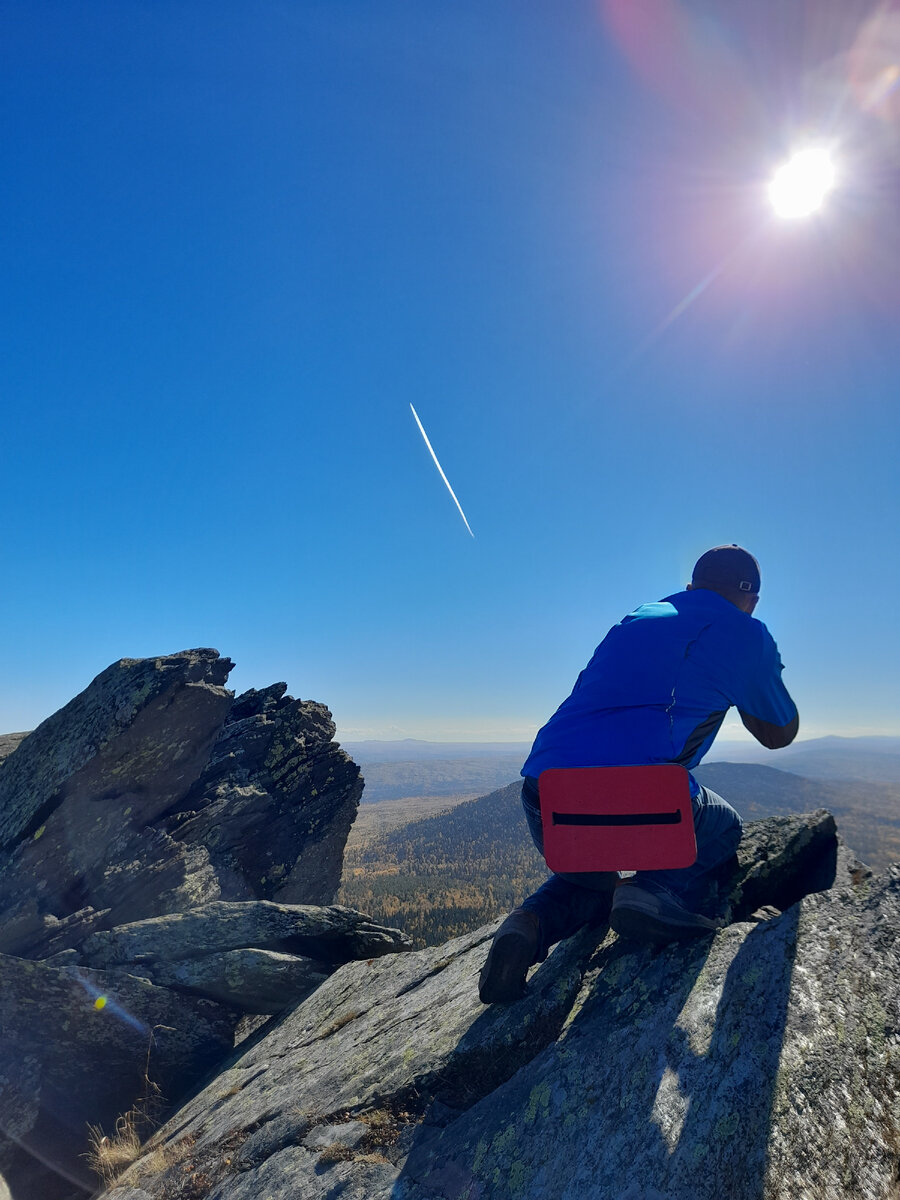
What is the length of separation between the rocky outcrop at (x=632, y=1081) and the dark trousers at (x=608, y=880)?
54 centimetres

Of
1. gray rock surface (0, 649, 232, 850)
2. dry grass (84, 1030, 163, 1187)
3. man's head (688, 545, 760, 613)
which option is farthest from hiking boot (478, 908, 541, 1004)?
gray rock surface (0, 649, 232, 850)

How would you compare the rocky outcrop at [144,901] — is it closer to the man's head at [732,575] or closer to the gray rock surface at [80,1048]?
the gray rock surface at [80,1048]

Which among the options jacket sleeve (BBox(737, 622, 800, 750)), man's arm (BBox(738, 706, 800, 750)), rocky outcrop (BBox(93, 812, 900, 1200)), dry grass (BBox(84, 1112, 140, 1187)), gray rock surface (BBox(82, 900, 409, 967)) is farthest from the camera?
gray rock surface (BBox(82, 900, 409, 967))

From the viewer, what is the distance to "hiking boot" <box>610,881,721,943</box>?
6.02m

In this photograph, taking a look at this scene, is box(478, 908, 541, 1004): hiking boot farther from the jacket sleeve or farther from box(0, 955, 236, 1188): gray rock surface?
box(0, 955, 236, 1188): gray rock surface

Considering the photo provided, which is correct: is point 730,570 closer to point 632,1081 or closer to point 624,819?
point 624,819

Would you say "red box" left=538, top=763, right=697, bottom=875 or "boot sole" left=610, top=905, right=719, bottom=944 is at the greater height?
"red box" left=538, top=763, right=697, bottom=875

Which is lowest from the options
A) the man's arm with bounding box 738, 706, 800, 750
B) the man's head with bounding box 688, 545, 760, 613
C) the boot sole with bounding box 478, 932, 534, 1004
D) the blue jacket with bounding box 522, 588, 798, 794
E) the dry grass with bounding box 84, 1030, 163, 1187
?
the dry grass with bounding box 84, 1030, 163, 1187

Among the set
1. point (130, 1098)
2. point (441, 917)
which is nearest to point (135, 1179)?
point (130, 1098)

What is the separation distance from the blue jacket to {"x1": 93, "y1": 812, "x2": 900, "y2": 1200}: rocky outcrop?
78.4 inches

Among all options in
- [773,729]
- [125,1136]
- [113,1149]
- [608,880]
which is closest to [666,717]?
[773,729]

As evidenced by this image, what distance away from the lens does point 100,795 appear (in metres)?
15.3

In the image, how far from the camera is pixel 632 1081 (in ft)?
16.2

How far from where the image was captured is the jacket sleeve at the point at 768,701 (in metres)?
6.01
